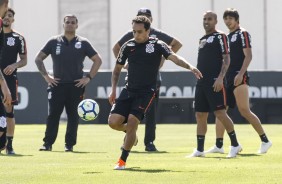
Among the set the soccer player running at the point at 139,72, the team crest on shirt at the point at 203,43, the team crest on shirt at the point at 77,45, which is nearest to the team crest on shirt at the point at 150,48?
the soccer player running at the point at 139,72

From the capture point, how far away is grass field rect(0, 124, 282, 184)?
40.1ft

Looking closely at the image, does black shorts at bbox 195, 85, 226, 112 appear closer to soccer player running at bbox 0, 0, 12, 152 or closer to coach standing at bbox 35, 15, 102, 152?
coach standing at bbox 35, 15, 102, 152

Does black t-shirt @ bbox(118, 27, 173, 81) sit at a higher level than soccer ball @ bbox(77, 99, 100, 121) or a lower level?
higher

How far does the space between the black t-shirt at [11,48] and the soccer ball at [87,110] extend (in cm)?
139

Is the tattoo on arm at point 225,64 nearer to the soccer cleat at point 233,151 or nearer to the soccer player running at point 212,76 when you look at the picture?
the soccer player running at point 212,76

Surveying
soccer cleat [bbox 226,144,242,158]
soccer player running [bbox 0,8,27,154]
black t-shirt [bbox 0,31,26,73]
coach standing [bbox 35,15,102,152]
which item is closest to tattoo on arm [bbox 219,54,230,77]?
soccer cleat [bbox 226,144,242,158]

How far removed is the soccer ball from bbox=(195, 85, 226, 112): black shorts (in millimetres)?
2396

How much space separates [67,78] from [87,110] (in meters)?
0.83

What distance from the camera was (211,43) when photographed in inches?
620

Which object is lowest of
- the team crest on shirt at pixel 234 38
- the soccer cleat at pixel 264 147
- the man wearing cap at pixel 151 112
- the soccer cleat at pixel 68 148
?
the soccer cleat at pixel 68 148

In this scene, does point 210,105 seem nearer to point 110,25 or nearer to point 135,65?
point 135,65

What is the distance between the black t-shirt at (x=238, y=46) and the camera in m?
16.6

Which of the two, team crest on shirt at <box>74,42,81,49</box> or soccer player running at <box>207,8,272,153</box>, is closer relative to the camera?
soccer player running at <box>207,8,272,153</box>

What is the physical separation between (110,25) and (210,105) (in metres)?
27.9
